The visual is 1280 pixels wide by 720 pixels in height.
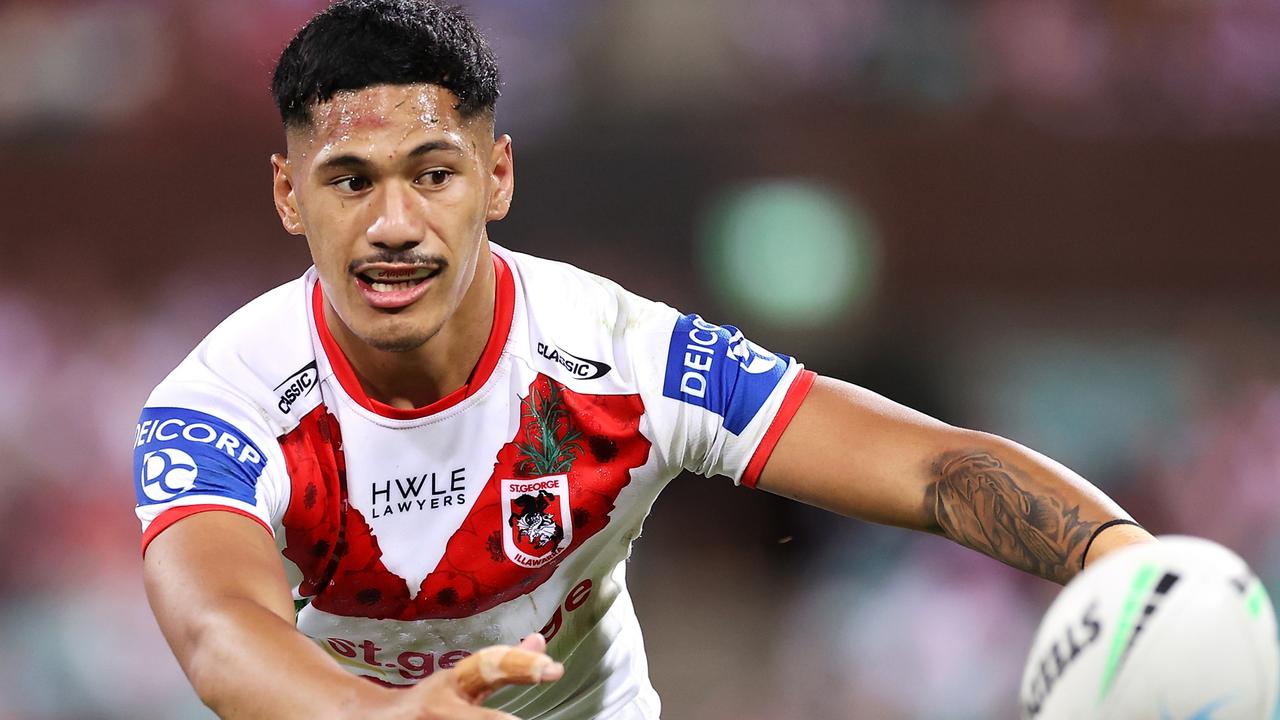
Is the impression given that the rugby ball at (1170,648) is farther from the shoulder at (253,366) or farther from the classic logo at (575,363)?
the shoulder at (253,366)

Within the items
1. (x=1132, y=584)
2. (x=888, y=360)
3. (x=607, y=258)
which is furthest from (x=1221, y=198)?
(x=1132, y=584)

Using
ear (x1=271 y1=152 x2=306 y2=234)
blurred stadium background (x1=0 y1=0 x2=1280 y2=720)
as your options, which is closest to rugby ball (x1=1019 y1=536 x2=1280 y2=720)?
ear (x1=271 y1=152 x2=306 y2=234)

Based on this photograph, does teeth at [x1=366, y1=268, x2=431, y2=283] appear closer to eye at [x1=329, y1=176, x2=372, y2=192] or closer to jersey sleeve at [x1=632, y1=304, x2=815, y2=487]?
eye at [x1=329, y1=176, x2=372, y2=192]

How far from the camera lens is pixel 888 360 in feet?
24.8

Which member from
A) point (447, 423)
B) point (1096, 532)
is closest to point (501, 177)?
point (447, 423)

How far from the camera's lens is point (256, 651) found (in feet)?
8.10

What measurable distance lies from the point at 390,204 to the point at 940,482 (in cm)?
125

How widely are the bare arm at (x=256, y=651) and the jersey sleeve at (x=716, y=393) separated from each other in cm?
93

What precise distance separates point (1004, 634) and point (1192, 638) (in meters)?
5.18

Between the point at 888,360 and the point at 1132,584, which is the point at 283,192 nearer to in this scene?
the point at 1132,584

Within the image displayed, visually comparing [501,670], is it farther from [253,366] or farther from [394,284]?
[253,366]

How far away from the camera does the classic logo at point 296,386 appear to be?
10.4 feet

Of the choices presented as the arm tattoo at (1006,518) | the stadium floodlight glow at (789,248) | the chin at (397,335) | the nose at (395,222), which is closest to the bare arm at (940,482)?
the arm tattoo at (1006,518)

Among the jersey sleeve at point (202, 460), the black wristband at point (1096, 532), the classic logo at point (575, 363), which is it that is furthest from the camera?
the classic logo at point (575, 363)
